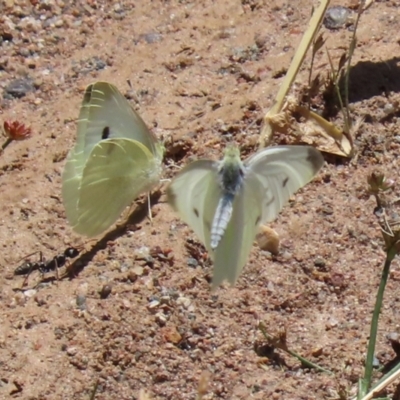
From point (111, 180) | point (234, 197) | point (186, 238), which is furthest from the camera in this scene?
point (111, 180)

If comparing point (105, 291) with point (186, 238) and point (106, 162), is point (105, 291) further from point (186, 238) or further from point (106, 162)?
point (106, 162)

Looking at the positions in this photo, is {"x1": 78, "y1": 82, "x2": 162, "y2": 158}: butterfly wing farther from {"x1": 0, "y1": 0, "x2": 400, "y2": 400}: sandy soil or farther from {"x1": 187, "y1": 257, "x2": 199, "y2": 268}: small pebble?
{"x1": 187, "y1": 257, "x2": 199, "y2": 268}: small pebble

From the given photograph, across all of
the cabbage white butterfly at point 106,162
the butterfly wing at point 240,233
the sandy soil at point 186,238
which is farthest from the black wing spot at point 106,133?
the butterfly wing at point 240,233

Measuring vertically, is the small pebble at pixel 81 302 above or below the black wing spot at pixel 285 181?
below

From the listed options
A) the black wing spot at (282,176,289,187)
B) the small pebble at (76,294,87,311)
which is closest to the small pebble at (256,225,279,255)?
the black wing spot at (282,176,289,187)

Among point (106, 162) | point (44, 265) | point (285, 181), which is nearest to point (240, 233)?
point (285, 181)

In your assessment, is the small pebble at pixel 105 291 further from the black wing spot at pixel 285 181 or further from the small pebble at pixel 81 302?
the black wing spot at pixel 285 181

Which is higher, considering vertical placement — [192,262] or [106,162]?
[106,162]
